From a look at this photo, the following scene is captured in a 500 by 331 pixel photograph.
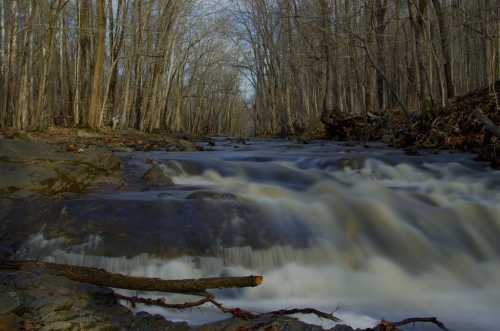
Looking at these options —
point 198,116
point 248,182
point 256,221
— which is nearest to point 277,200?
point 256,221

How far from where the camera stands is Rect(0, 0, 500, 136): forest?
29.0 feet

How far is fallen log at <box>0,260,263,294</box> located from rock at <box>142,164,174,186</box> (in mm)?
2640

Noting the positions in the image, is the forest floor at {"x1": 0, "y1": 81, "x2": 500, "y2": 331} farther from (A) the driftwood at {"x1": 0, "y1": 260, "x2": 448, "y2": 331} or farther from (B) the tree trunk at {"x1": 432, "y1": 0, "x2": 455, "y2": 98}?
(B) the tree trunk at {"x1": 432, "y1": 0, "x2": 455, "y2": 98}

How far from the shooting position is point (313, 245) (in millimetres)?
3152

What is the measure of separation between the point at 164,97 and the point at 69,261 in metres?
17.1

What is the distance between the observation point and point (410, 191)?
15.5 feet

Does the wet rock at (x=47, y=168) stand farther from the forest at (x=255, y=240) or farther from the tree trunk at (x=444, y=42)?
the tree trunk at (x=444, y=42)

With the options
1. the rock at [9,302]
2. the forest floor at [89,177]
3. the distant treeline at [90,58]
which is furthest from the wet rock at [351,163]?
the distant treeline at [90,58]

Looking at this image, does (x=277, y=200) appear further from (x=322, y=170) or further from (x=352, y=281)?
(x=322, y=170)

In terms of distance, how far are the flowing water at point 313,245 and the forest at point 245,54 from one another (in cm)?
478

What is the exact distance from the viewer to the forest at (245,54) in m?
8.84

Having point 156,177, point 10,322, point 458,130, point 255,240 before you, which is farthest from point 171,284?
point 458,130

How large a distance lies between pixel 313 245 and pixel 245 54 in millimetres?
27340

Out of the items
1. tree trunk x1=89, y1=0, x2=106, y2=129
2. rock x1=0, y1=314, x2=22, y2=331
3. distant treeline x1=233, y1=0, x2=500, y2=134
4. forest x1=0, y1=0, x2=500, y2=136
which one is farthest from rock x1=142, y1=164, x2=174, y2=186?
distant treeline x1=233, y1=0, x2=500, y2=134
